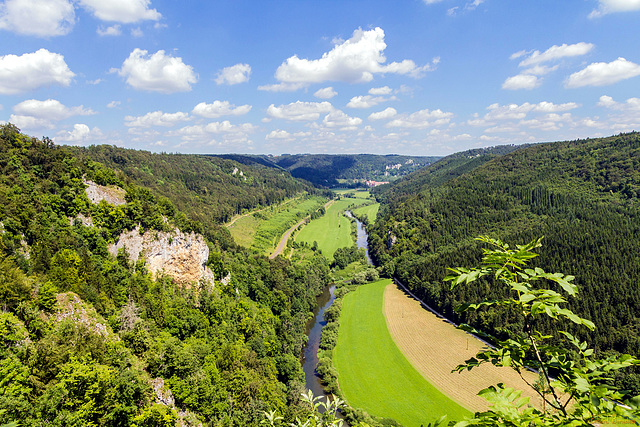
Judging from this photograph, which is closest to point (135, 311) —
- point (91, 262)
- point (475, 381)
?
point (91, 262)

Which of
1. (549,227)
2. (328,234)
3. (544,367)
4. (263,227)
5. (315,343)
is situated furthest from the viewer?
(328,234)

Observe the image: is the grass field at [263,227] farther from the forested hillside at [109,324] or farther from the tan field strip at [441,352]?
the tan field strip at [441,352]

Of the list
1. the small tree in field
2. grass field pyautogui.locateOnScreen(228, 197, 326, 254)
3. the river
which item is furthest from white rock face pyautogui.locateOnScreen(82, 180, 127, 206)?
grass field pyautogui.locateOnScreen(228, 197, 326, 254)

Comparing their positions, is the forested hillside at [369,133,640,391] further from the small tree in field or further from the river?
the small tree in field

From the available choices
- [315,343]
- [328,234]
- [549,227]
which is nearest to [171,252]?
[315,343]

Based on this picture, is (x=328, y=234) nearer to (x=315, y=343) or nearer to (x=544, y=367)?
(x=315, y=343)

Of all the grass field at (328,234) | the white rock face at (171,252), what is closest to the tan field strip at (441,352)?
the white rock face at (171,252)
